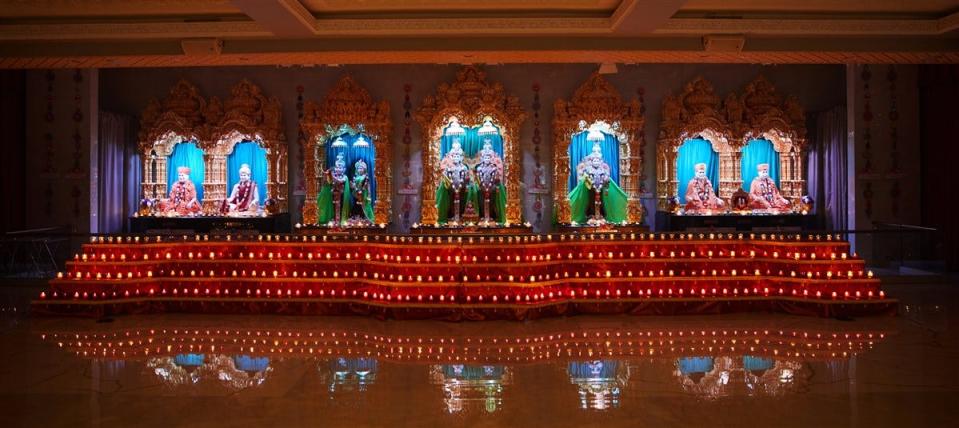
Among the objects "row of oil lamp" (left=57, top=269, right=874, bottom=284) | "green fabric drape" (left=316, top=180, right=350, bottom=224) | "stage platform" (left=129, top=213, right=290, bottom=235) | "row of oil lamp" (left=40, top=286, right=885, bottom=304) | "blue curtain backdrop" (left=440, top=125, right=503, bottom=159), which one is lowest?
"row of oil lamp" (left=40, top=286, right=885, bottom=304)

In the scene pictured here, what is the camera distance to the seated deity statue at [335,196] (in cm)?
1295

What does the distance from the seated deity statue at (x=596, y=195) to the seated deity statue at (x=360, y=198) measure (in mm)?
3805

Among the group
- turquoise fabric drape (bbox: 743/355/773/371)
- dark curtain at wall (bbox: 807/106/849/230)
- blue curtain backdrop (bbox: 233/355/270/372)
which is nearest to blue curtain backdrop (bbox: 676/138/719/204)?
dark curtain at wall (bbox: 807/106/849/230)

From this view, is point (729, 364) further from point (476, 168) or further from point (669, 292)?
point (476, 168)

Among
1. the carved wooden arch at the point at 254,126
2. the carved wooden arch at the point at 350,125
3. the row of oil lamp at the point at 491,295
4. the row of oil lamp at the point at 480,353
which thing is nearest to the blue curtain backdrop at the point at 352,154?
the carved wooden arch at the point at 350,125

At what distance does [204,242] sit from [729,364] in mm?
6189

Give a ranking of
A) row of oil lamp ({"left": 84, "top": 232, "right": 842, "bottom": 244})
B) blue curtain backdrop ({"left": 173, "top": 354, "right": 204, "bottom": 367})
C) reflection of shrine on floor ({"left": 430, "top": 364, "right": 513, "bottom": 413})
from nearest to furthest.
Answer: reflection of shrine on floor ({"left": 430, "top": 364, "right": 513, "bottom": 413}), blue curtain backdrop ({"left": 173, "top": 354, "right": 204, "bottom": 367}), row of oil lamp ({"left": 84, "top": 232, "right": 842, "bottom": 244})

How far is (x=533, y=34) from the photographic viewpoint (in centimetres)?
922

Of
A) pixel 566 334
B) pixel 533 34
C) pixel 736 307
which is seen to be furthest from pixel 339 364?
pixel 533 34

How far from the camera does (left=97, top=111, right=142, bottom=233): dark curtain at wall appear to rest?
42.3 ft

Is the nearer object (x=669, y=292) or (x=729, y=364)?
(x=729, y=364)

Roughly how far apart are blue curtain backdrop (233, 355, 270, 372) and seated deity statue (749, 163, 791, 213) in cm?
1011

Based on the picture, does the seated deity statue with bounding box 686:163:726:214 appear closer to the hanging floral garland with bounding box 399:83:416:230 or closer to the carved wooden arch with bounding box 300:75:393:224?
the hanging floral garland with bounding box 399:83:416:230

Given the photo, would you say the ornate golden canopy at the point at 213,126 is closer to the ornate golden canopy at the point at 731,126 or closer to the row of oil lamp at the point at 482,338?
the row of oil lamp at the point at 482,338
